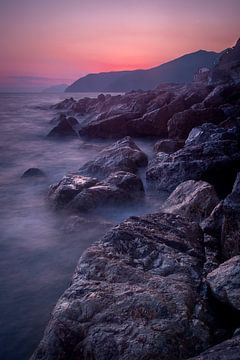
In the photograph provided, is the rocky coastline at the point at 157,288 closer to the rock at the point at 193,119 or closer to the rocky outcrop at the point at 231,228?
the rocky outcrop at the point at 231,228

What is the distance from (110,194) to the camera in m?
7.58

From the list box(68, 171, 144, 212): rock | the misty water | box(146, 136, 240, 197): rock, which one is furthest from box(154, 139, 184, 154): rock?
box(68, 171, 144, 212): rock

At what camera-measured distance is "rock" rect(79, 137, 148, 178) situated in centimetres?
985

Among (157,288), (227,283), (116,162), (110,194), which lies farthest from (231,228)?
(116,162)

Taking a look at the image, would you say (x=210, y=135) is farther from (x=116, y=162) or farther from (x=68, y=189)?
(x=68, y=189)

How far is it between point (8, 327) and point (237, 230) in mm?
3100

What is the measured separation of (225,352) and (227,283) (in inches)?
32.5

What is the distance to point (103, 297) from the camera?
3.17m

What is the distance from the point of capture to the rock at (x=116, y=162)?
985 cm

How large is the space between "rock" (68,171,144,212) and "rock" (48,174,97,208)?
0.21m

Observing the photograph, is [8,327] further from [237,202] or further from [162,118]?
[162,118]

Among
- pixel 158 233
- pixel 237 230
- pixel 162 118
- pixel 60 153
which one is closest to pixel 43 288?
pixel 158 233

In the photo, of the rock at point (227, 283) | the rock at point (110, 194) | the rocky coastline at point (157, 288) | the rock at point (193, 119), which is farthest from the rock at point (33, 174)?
the rock at point (227, 283)

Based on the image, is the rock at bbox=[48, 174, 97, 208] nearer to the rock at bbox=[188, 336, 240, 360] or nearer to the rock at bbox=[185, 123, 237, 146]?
the rock at bbox=[185, 123, 237, 146]
